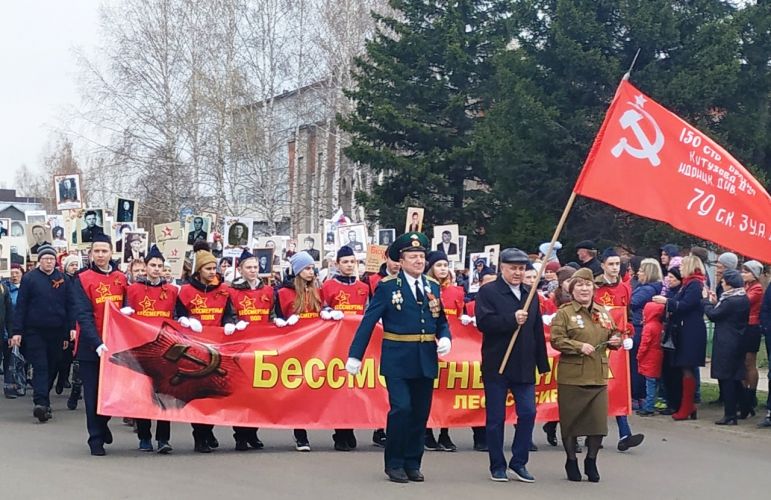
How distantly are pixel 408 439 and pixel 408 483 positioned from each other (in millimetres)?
379

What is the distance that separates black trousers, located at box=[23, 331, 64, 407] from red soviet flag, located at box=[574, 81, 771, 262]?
6.74 metres

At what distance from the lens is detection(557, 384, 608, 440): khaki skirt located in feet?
30.7

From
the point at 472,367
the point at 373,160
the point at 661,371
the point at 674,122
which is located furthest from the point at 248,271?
the point at 373,160

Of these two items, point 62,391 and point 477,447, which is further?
point 62,391

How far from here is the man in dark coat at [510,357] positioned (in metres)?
9.21

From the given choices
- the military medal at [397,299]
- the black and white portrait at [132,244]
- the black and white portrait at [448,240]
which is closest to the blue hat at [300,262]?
the military medal at [397,299]

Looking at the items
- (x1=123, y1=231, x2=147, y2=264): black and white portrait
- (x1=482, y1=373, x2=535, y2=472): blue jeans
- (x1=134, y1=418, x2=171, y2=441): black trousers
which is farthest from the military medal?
(x1=123, y1=231, x2=147, y2=264): black and white portrait

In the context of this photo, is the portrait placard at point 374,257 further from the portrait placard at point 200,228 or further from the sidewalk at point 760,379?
the sidewalk at point 760,379

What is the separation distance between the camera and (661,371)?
1369cm

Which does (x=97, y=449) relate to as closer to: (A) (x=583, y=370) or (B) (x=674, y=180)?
(A) (x=583, y=370)

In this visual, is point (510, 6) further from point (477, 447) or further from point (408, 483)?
point (408, 483)

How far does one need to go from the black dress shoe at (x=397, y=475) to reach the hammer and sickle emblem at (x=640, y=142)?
3198mm

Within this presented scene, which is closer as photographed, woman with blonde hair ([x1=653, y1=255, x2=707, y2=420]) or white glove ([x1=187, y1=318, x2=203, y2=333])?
white glove ([x1=187, y1=318, x2=203, y2=333])

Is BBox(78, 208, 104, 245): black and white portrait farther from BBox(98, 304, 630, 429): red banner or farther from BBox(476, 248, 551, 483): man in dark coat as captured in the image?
BBox(476, 248, 551, 483): man in dark coat
